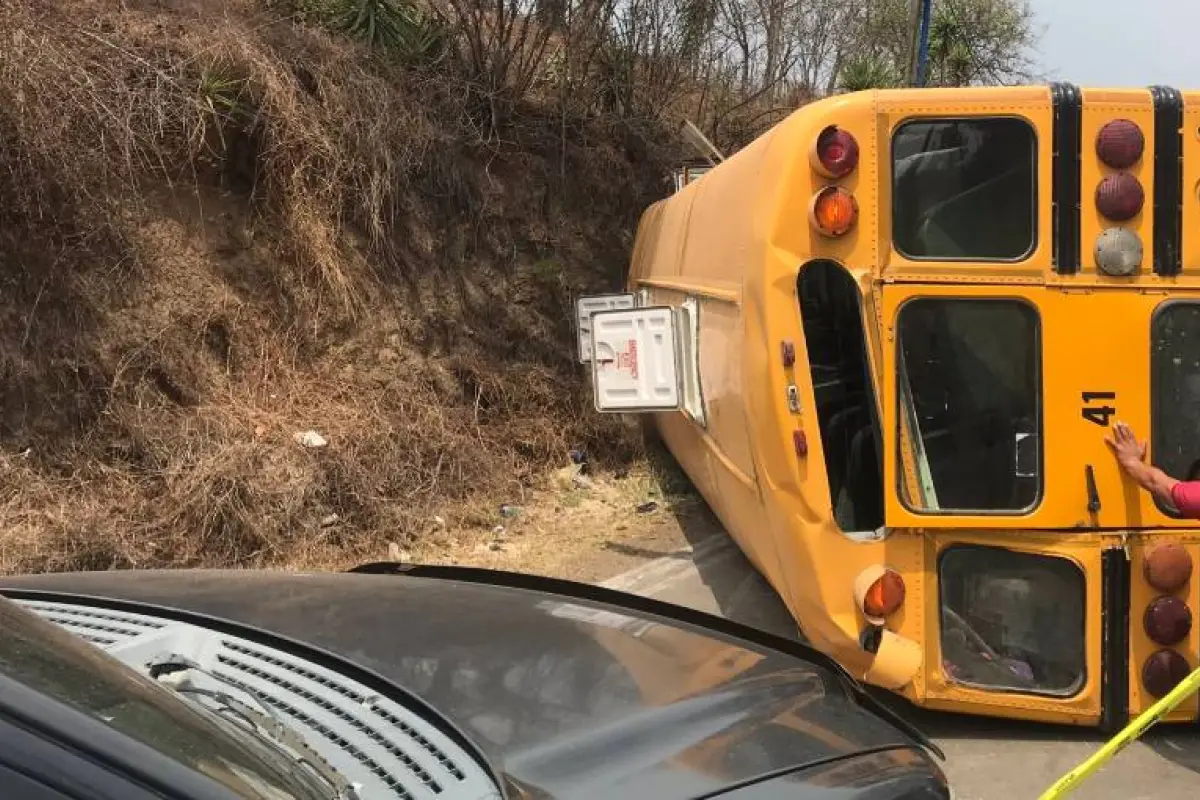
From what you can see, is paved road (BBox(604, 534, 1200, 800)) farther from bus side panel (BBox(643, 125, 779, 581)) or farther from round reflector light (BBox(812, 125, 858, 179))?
round reflector light (BBox(812, 125, 858, 179))

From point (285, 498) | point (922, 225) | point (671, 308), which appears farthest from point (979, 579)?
point (285, 498)

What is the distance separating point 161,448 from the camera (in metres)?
6.42

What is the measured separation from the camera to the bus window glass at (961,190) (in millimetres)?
3779

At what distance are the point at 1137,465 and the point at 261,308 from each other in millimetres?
6558

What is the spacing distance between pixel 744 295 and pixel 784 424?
0.67m

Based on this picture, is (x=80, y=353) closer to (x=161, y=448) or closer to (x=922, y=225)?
(x=161, y=448)

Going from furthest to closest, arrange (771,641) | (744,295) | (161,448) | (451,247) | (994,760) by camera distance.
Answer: (451,247) < (161,448) < (744,295) < (994,760) < (771,641)

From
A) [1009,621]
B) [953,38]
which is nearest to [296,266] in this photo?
[1009,621]

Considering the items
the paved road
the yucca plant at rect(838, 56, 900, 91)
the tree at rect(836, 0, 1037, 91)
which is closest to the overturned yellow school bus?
the paved road

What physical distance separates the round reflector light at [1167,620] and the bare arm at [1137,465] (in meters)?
0.41

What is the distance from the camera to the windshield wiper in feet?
5.26

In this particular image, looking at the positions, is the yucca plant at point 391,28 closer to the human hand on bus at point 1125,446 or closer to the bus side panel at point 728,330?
the bus side panel at point 728,330

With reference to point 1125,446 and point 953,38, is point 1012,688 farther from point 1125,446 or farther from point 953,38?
point 953,38

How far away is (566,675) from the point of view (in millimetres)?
2156
